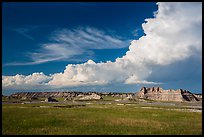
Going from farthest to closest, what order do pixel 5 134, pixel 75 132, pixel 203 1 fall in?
pixel 75 132 < pixel 5 134 < pixel 203 1

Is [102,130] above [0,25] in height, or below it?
below

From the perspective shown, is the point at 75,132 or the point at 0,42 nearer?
the point at 0,42

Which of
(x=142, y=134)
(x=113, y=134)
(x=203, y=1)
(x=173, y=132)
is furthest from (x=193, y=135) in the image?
(x=203, y=1)

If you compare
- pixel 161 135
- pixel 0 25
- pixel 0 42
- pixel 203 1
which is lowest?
pixel 161 135

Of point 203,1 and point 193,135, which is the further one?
point 193,135

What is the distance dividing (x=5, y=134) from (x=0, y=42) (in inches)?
398

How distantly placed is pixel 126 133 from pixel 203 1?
15.1 m

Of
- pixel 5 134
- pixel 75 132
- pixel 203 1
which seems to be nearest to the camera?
pixel 203 1

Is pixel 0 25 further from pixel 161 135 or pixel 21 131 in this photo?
pixel 161 135

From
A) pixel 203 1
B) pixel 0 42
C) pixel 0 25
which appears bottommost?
pixel 0 42

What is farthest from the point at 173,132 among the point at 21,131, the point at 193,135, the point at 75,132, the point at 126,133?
the point at 21,131

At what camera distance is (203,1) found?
20.2 meters

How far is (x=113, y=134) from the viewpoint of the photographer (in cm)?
2731

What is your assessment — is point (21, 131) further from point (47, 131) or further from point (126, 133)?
point (126, 133)
